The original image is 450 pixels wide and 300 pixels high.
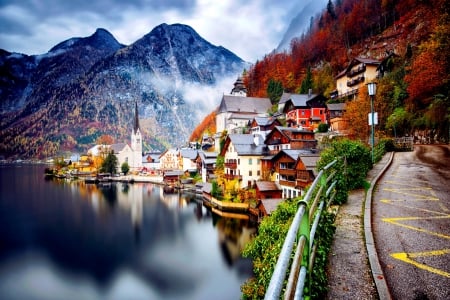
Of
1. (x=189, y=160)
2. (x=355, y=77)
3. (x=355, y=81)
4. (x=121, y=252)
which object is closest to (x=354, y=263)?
(x=121, y=252)

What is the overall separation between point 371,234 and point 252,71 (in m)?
88.5

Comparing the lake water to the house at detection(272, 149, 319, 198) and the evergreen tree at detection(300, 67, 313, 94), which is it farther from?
the evergreen tree at detection(300, 67, 313, 94)

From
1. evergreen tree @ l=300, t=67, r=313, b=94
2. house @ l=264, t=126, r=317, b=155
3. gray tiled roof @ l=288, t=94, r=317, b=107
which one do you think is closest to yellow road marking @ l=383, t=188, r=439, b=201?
house @ l=264, t=126, r=317, b=155

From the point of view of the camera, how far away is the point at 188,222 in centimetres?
3284

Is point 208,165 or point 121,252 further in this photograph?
point 208,165

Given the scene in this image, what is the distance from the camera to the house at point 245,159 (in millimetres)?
36156

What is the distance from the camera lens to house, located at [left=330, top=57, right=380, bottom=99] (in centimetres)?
4309

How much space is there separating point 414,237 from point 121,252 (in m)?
25.4

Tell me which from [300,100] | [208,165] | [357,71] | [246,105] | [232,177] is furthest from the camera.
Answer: [246,105]

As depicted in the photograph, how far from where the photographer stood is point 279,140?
115 feet

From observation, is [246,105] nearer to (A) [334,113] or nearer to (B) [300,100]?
(B) [300,100]

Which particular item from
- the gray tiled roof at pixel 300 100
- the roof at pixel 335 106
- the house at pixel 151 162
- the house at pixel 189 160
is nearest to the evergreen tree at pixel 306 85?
the gray tiled roof at pixel 300 100

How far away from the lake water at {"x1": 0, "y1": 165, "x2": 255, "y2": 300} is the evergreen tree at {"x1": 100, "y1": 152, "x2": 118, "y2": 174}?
3777 centimetres

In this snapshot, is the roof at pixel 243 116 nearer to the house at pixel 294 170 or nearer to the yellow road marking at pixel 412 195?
the house at pixel 294 170
